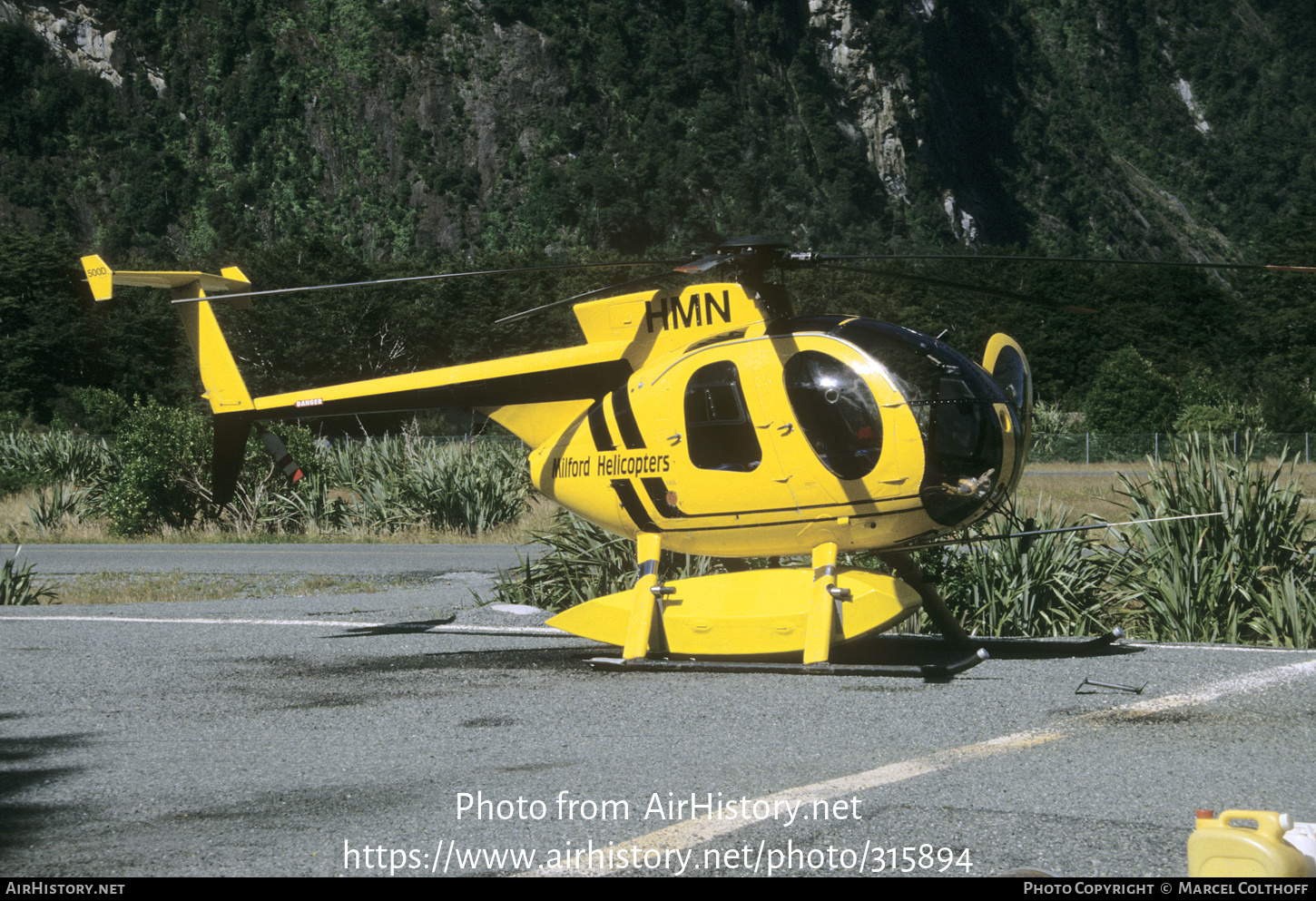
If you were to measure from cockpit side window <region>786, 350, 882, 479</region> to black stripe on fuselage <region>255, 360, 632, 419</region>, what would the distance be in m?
1.88

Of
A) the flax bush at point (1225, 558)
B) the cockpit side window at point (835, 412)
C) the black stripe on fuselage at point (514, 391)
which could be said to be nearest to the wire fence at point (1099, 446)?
the flax bush at point (1225, 558)

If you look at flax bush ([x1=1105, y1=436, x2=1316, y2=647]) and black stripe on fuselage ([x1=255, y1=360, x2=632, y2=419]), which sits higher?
black stripe on fuselage ([x1=255, y1=360, x2=632, y2=419])

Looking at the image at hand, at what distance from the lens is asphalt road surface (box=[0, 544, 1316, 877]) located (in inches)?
172

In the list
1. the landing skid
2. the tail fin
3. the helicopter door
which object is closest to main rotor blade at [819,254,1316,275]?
the helicopter door

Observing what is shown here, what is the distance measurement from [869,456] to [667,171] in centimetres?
12842

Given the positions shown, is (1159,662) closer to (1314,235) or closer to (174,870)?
(174,870)

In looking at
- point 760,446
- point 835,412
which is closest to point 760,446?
point 760,446

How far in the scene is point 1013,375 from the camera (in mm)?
8375

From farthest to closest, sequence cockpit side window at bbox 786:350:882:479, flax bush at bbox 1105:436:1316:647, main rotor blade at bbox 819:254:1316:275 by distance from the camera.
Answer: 1. flax bush at bbox 1105:436:1316:647
2. cockpit side window at bbox 786:350:882:479
3. main rotor blade at bbox 819:254:1316:275

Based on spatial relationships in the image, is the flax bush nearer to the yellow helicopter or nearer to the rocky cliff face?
the yellow helicopter

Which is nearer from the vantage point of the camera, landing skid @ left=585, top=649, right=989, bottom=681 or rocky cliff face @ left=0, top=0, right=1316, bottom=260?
landing skid @ left=585, top=649, right=989, bottom=681

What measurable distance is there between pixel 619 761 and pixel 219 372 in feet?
24.9

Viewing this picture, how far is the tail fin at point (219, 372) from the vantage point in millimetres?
11500

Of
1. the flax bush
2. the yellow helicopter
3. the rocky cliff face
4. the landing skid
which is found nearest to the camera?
the landing skid
